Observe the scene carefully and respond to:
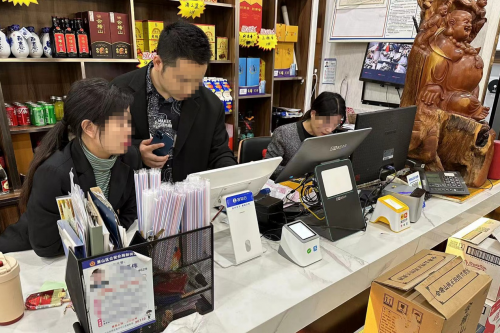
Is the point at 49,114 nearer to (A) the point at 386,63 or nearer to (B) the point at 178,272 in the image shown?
(B) the point at 178,272

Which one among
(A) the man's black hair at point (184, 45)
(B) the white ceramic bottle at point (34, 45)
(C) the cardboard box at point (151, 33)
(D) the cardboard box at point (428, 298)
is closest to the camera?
(D) the cardboard box at point (428, 298)

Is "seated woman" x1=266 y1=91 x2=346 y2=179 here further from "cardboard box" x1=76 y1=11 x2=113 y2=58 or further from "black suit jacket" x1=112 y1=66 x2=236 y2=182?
"cardboard box" x1=76 y1=11 x2=113 y2=58

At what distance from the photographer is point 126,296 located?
770 millimetres

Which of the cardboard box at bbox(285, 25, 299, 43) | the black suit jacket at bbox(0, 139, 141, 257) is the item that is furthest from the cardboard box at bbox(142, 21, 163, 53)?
the black suit jacket at bbox(0, 139, 141, 257)

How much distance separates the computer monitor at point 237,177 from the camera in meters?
1.07

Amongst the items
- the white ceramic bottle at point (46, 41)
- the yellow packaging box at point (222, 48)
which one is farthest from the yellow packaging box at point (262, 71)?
the white ceramic bottle at point (46, 41)

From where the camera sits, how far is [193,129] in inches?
72.6

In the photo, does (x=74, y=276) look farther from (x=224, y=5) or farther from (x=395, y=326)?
(x=224, y=5)

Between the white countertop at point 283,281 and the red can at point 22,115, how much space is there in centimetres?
160

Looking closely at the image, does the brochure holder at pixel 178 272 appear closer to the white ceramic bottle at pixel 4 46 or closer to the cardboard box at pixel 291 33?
the white ceramic bottle at pixel 4 46

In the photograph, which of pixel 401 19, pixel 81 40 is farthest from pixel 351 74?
pixel 81 40

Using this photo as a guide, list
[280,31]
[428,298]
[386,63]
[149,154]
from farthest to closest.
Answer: [280,31]
[386,63]
[149,154]
[428,298]

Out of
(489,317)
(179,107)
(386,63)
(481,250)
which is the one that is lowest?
(489,317)

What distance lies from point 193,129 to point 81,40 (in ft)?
4.14
